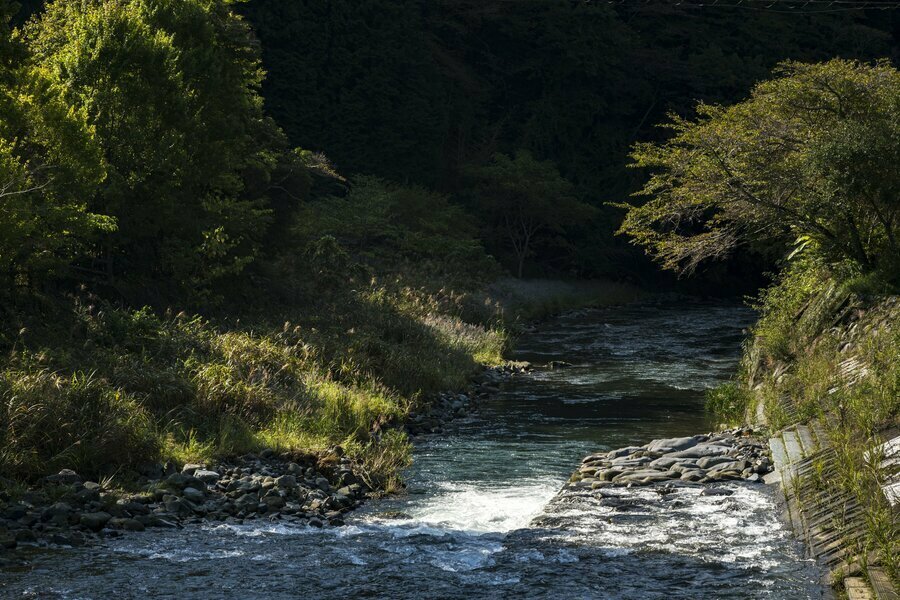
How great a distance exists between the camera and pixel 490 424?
1777cm

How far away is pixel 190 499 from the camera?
11.2 meters

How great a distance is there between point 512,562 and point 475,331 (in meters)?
18.7

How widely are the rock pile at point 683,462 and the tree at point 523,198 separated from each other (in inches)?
1193

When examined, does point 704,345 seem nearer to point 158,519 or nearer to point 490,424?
point 490,424

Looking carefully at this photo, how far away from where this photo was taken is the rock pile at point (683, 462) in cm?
1220

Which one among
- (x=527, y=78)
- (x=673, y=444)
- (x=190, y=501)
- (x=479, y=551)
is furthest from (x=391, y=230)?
(x=479, y=551)

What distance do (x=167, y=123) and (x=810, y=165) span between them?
1218 centimetres

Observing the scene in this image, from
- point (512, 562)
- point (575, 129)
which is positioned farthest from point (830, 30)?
point (512, 562)

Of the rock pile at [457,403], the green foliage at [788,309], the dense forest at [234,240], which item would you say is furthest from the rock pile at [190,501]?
the green foliage at [788,309]

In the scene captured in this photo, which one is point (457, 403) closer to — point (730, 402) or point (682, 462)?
point (730, 402)

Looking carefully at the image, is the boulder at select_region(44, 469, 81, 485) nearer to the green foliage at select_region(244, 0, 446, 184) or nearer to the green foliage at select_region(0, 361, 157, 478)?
the green foliage at select_region(0, 361, 157, 478)

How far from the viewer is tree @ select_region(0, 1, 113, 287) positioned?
48.7ft

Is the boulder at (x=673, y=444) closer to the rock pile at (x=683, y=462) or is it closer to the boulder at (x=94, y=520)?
the rock pile at (x=683, y=462)

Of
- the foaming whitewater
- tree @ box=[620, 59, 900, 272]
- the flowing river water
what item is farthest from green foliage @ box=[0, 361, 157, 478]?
tree @ box=[620, 59, 900, 272]
